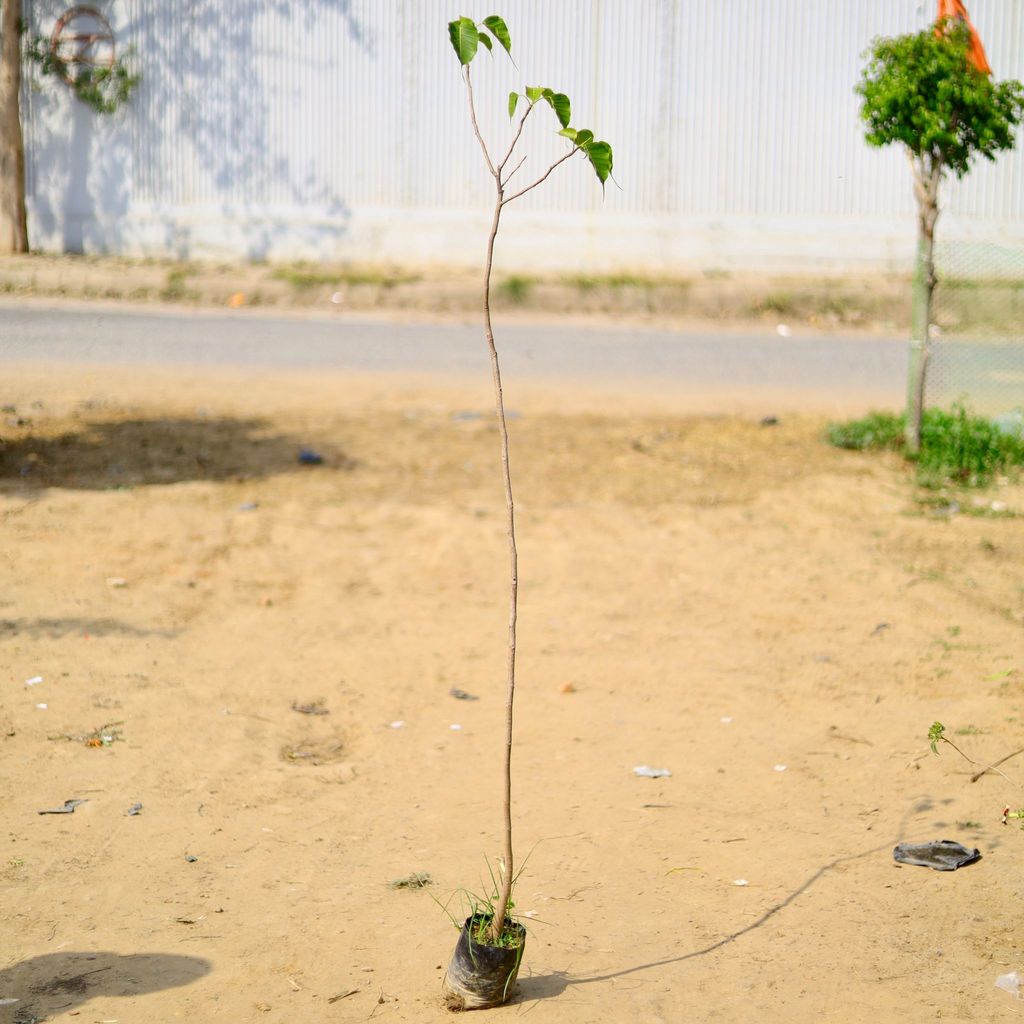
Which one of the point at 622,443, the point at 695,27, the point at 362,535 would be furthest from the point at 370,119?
the point at 362,535

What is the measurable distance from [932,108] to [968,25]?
2.46 ft

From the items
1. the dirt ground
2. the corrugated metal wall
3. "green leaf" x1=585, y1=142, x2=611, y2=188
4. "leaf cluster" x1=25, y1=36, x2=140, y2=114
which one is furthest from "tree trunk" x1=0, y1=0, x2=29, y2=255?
"green leaf" x1=585, y1=142, x2=611, y2=188

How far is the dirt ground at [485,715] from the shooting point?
10.4 feet

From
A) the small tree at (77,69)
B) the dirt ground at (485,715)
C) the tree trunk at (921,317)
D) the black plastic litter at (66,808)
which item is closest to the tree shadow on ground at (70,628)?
the dirt ground at (485,715)

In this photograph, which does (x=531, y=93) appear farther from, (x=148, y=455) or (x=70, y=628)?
(x=148, y=455)

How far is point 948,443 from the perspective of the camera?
25.0ft

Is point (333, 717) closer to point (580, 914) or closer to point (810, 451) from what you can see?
point (580, 914)

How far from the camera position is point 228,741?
447 cm

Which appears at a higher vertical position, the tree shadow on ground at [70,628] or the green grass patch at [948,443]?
the green grass patch at [948,443]

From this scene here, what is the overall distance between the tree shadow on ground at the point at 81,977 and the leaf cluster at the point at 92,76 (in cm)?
1458

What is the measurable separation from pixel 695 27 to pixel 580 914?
1411cm

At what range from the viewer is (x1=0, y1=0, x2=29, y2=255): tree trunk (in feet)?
46.7

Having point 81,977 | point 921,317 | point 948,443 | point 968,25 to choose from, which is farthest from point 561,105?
point 968,25

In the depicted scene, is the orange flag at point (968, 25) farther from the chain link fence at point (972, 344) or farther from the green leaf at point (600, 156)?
the green leaf at point (600, 156)
